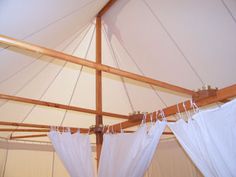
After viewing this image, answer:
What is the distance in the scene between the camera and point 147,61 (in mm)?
3348

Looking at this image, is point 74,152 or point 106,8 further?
point 106,8

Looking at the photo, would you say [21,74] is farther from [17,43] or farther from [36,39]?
[17,43]

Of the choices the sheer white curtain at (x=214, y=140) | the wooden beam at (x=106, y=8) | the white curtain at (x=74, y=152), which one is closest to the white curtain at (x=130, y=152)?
the white curtain at (x=74, y=152)

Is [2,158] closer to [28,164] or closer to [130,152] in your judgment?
[28,164]

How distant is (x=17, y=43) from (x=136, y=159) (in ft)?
5.34

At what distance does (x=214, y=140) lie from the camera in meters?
1.62

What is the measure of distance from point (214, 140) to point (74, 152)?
5.81ft

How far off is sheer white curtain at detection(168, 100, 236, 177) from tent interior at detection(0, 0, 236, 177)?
1.10 ft

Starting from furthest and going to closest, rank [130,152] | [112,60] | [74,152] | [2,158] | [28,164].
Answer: [28,164]
[2,158]
[112,60]
[74,152]
[130,152]

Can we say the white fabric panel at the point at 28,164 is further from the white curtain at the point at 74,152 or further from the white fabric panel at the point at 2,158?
the white curtain at the point at 74,152

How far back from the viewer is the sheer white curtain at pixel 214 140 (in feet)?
5.07

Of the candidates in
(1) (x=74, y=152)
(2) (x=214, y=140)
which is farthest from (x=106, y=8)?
(2) (x=214, y=140)

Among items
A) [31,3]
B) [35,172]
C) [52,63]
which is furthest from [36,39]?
[35,172]

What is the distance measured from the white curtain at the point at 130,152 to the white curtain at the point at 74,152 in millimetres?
212
